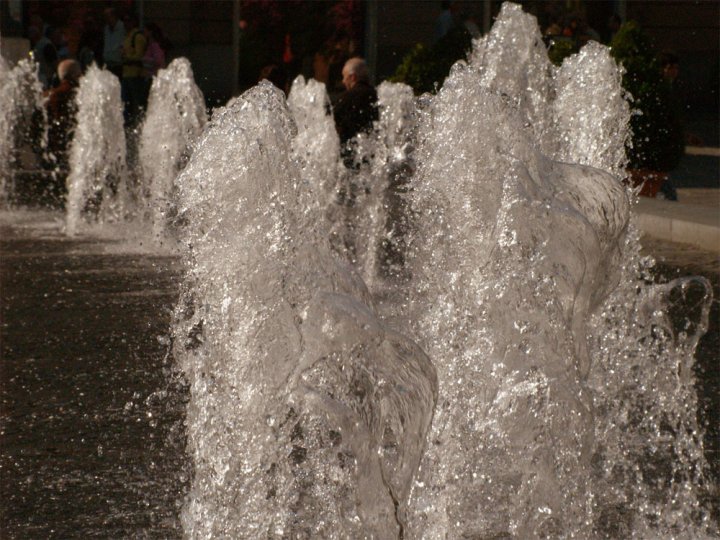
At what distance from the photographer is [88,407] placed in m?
6.14

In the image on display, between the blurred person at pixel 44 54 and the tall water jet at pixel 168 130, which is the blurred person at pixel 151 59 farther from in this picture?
the tall water jet at pixel 168 130

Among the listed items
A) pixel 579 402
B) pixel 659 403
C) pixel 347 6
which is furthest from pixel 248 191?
pixel 347 6

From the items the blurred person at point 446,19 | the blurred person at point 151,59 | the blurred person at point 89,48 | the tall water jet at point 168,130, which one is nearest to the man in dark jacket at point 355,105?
the tall water jet at point 168,130

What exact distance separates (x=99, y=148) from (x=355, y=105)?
3.02 metres

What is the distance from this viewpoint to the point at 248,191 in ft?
16.8

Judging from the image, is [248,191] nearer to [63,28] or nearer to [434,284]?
[434,284]

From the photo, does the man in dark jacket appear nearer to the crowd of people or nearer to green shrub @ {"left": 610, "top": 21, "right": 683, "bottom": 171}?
green shrub @ {"left": 610, "top": 21, "right": 683, "bottom": 171}

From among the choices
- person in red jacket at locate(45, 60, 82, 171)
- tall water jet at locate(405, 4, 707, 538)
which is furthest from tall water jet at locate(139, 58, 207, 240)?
tall water jet at locate(405, 4, 707, 538)

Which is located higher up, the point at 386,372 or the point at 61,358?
the point at 386,372

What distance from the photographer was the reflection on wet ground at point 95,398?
16.0 ft

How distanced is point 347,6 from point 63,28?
5.48 m

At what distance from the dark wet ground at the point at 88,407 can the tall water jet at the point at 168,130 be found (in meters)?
4.82

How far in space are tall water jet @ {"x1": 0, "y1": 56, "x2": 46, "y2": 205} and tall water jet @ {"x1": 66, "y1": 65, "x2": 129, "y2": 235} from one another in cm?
82

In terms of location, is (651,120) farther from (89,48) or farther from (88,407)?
(89,48)
